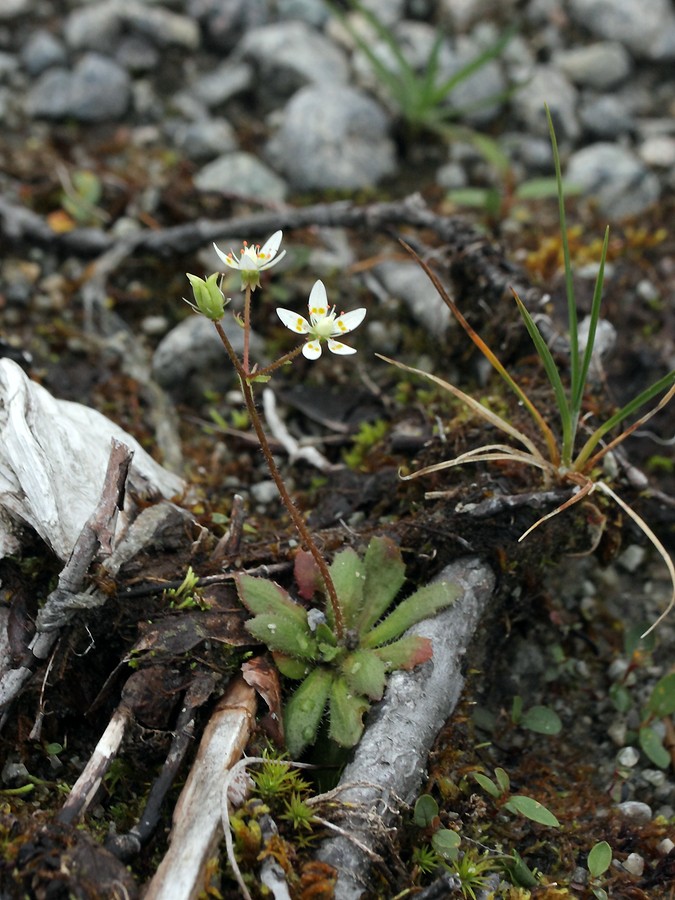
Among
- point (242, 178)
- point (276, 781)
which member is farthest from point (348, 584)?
point (242, 178)

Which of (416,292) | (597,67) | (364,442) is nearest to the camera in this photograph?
(364,442)

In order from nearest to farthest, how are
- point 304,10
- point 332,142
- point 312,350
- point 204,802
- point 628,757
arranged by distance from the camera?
point 204,802
point 312,350
point 628,757
point 332,142
point 304,10

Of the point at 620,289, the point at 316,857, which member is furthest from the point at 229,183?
the point at 316,857

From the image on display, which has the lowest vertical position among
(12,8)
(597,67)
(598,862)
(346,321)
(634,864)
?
(634,864)

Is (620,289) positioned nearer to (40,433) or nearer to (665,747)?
(665,747)

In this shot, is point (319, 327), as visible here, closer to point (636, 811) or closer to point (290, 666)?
point (290, 666)

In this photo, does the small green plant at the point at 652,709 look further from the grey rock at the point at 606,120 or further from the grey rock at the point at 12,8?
the grey rock at the point at 12,8
